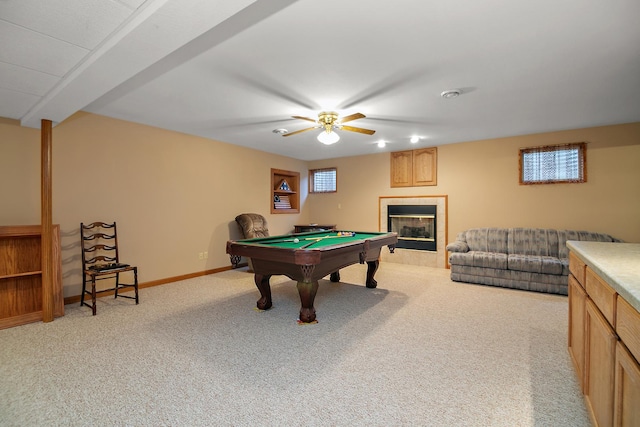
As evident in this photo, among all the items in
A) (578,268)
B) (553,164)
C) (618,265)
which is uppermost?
(553,164)

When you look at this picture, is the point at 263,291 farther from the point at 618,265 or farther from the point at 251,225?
the point at 618,265

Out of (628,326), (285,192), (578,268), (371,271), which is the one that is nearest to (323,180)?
(285,192)

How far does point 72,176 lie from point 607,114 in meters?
6.92

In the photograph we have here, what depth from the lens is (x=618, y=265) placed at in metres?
1.45

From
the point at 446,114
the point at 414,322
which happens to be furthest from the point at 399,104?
the point at 414,322

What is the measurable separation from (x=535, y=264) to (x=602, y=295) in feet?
Answer: 10.2

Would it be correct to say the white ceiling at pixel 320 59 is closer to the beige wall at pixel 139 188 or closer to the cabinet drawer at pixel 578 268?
the beige wall at pixel 139 188

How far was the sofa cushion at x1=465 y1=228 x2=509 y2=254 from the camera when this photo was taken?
15.9 ft

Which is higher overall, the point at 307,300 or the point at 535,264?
the point at 535,264

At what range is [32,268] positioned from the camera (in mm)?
3180

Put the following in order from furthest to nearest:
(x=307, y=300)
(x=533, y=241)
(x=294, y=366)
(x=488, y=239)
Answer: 1. (x=488, y=239)
2. (x=533, y=241)
3. (x=307, y=300)
4. (x=294, y=366)

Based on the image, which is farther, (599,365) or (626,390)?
(599,365)

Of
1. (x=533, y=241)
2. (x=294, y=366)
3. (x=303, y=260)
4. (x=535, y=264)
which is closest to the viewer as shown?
(x=294, y=366)

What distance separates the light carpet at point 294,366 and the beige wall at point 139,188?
3.41ft
